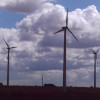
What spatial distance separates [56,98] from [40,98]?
10.7ft

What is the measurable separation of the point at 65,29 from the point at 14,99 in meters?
32.6

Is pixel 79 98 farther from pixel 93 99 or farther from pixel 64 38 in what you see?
pixel 64 38

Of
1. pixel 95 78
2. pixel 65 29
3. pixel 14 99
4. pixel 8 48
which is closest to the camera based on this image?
pixel 14 99

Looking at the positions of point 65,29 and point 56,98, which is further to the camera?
point 65,29

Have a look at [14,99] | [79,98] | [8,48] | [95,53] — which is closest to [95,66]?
[95,53]

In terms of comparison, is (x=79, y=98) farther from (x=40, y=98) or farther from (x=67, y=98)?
(x=40, y=98)

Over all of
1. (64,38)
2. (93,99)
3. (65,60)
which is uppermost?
(64,38)

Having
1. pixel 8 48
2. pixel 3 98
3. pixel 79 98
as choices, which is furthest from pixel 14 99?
pixel 8 48

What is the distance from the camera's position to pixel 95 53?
124 metres

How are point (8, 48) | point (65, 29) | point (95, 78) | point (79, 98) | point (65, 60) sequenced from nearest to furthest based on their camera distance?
1. point (79, 98)
2. point (65, 60)
3. point (65, 29)
4. point (8, 48)
5. point (95, 78)

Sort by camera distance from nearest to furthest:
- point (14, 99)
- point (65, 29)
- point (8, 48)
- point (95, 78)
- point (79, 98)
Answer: point (14, 99) < point (79, 98) < point (65, 29) < point (8, 48) < point (95, 78)

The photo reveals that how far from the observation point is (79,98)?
6975 centimetres

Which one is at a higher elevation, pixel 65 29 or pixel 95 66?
pixel 65 29

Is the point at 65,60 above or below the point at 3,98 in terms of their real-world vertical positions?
above
